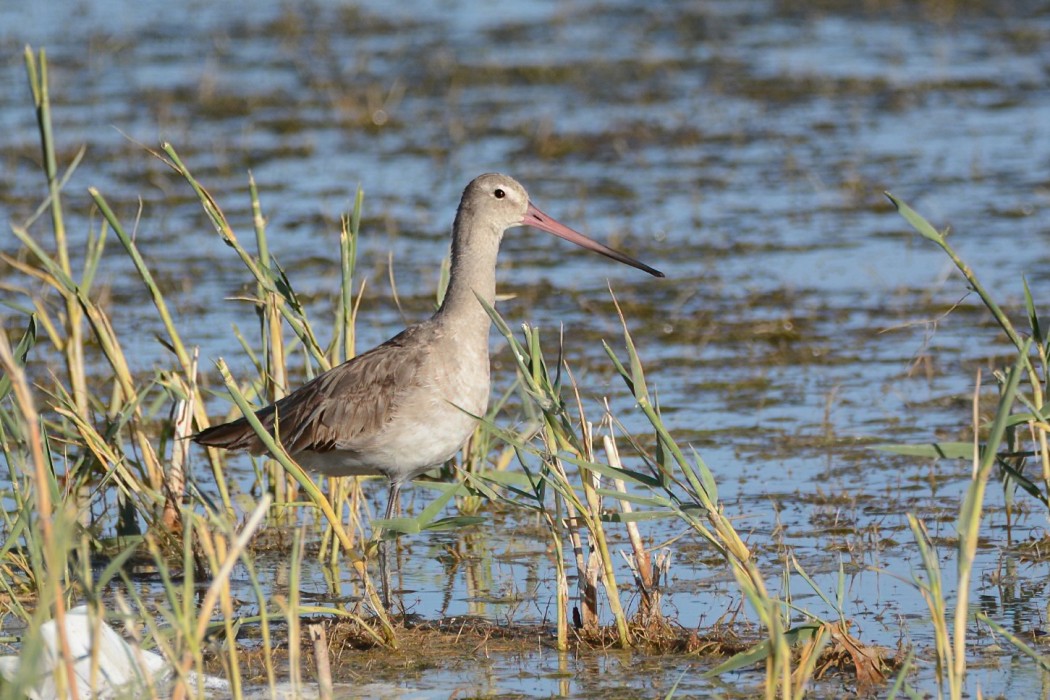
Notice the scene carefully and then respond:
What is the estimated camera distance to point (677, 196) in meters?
12.2

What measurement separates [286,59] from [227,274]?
25.1 ft

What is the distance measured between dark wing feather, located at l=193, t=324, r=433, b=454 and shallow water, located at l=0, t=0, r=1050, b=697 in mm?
677

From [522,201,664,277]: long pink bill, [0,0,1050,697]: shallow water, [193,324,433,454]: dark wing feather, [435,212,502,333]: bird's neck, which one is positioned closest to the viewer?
[193,324,433,454]: dark wing feather

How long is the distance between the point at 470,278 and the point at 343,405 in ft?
2.07

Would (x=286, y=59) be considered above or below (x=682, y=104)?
above

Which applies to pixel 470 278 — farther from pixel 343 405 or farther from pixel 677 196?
pixel 677 196

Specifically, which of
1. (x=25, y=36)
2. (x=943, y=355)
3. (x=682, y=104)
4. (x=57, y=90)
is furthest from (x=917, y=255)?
(x=25, y=36)

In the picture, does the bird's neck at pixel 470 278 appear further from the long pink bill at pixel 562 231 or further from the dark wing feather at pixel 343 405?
the long pink bill at pixel 562 231

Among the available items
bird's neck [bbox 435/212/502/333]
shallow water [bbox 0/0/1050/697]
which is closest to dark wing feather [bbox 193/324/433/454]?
bird's neck [bbox 435/212/502/333]

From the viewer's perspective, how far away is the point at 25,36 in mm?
18578

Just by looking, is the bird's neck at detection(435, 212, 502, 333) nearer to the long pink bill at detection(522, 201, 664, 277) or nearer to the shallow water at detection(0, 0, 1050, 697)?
the long pink bill at detection(522, 201, 664, 277)

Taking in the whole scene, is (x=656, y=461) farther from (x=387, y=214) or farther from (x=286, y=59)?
(x=286, y=59)

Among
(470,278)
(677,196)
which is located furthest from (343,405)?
(677,196)

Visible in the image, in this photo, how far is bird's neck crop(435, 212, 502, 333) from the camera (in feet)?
19.4
